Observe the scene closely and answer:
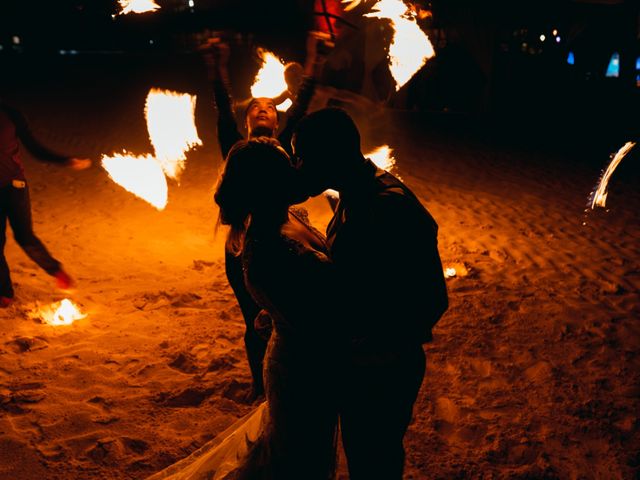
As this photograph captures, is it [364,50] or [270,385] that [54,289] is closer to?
[270,385]

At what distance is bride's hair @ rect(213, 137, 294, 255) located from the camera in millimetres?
2016

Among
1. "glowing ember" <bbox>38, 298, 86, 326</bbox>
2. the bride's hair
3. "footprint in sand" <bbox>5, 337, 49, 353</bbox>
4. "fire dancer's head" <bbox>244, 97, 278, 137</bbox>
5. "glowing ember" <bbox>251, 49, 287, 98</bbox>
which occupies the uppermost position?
"glowing ember" <bbox>251, 49, 287, 98</bbox>

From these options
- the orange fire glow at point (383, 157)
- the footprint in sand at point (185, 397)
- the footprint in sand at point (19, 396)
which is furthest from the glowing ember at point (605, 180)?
the footprint in sand at point (19, 396)

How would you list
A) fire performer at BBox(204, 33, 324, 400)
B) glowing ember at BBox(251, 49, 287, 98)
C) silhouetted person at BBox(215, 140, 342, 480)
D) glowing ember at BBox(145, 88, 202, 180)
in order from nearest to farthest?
silhouetted person at BBox(215, 140, 342, 480)
fire performer at BBox(204, 33, 324, 400)
glowing ember at BBox(251, 49, 287, 98)
glowing ember at BBox(145, 88, 202, 180)

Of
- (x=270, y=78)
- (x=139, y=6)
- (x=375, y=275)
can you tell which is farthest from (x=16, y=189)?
(x=375, y=275)

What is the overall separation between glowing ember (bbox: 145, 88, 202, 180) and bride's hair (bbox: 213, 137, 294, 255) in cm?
843

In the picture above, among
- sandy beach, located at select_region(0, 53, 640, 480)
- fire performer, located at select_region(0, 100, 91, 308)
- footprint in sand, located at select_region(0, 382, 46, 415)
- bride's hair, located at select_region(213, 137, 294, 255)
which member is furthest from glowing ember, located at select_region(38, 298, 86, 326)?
bride's hair, located at select_region(213, 137, 294, 255)

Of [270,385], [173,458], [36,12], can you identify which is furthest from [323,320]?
[36,12]

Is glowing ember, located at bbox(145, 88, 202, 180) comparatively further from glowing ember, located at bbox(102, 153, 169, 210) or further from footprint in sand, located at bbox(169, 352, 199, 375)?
footprint in sand, located at bbox(169, 352, 199, 375)

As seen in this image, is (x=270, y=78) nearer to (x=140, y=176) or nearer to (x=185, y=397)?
(x=185, y=397)

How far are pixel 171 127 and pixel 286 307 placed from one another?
1655cm

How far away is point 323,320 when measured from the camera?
6.31ft

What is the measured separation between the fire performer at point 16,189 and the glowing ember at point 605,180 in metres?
8.18

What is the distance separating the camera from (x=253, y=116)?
11.8 feet
